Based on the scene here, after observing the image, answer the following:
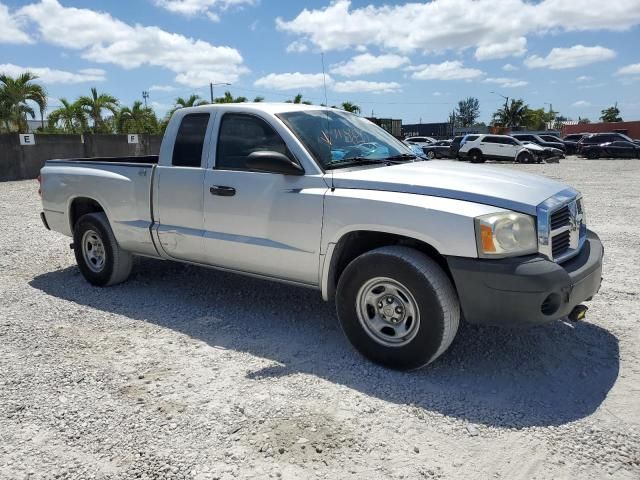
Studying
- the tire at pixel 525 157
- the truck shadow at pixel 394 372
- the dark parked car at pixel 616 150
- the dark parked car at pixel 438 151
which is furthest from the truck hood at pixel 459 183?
the dark parked car at pixel 616 150

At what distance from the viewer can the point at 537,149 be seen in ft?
98.8

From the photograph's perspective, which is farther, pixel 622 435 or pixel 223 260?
pixel 223 260

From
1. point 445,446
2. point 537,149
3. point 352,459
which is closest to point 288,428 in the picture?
point 352,459

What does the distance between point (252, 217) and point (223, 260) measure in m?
0.56

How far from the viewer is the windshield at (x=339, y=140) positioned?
14.0 feet

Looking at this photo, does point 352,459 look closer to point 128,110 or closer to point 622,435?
point 622,435

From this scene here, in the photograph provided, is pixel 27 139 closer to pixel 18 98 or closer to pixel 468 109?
pixel 18 98

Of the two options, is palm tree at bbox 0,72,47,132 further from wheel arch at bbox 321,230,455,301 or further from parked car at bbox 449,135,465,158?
wheel arch at bbox 321,230,455,301

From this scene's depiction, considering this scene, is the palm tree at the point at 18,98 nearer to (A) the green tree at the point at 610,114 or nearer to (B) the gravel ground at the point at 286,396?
(B) the gravel ground at the point at 286,396

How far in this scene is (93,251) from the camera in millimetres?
5973

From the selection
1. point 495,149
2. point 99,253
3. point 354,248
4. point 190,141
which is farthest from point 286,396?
point 495,149

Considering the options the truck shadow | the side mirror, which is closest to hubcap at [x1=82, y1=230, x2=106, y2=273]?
the truck shadow

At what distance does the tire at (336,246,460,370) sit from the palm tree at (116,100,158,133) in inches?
1425

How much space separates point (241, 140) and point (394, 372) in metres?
2.28
